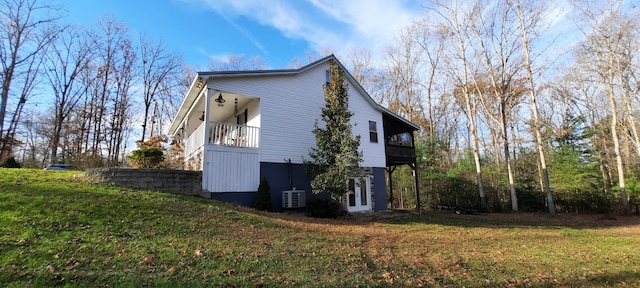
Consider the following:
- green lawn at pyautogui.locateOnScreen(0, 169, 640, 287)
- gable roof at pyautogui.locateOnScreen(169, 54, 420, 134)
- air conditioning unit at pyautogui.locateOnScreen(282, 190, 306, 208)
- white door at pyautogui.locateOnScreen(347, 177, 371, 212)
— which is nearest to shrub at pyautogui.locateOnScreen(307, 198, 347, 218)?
air conditioning unit at pyautogui.locateOnScreen(282, 190, 306, 208)

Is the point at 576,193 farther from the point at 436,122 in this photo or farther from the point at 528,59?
the point at 436,122

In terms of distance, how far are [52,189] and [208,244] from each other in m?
4.90

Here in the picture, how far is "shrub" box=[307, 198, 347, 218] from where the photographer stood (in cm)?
1076

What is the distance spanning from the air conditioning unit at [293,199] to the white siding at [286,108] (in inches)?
52.1

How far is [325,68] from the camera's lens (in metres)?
13.7

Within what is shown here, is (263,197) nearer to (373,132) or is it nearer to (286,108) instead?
(286,108)

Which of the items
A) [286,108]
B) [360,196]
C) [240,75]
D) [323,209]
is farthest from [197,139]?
[360,196]

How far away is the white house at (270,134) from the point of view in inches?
405

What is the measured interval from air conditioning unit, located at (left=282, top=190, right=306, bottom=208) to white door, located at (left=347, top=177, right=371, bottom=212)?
2663 millimetres

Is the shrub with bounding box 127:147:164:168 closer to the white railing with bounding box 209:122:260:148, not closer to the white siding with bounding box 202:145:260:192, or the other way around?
the white railing with bounding box 209:122:260:148

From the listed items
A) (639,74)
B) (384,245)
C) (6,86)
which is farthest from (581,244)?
(6,86)

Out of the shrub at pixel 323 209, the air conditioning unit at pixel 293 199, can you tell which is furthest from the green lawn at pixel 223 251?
the air conditioning unit at pixel 293 199

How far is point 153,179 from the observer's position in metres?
9.01

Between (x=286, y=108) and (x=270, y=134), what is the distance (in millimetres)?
1368
